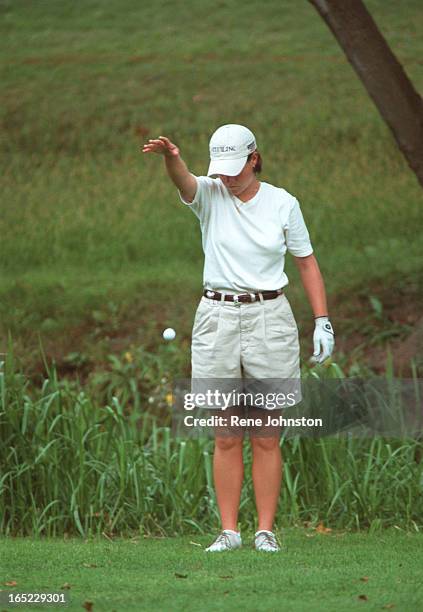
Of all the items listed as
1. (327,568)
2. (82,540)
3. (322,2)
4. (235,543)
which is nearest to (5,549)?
(82,540)

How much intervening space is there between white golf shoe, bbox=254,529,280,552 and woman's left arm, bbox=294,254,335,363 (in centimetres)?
64

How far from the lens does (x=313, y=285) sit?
A: 471 cm

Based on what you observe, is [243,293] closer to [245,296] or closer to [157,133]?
[245,296]

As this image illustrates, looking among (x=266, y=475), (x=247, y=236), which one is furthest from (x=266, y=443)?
(x=247, y=236)

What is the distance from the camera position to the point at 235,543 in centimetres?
462

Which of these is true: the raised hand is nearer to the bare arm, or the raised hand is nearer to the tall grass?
the bare arm

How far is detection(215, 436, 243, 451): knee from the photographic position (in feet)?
15.2

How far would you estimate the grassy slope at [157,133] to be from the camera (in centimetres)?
959

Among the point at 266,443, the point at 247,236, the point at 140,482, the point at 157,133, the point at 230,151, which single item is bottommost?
the point at 140,482

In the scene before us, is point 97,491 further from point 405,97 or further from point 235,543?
point 405,97

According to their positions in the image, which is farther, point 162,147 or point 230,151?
point 230,151

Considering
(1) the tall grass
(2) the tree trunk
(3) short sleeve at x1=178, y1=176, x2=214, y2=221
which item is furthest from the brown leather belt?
(2) the tree trunk

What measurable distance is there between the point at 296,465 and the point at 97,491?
85 centimetres

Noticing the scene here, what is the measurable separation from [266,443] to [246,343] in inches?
15.0
